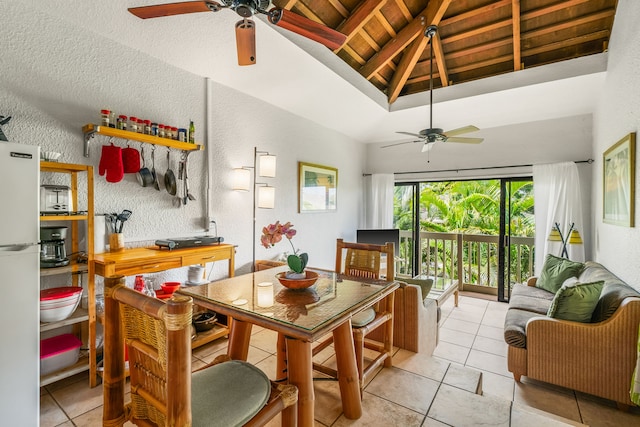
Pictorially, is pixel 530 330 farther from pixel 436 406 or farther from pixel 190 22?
pixel 190 22

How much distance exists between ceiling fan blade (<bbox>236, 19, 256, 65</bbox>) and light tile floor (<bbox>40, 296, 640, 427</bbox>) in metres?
2.18

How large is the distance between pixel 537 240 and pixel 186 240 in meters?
4.37

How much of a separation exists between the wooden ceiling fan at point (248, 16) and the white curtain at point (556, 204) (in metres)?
3.60

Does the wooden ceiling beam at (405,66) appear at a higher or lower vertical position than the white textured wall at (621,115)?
higher

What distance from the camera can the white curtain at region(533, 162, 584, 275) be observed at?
384 cm

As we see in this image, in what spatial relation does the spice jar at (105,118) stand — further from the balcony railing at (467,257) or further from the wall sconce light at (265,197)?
the balcony railing at (467,257)

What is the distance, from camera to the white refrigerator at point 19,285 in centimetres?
149

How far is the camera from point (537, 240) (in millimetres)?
4133

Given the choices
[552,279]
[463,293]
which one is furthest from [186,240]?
[463,293]

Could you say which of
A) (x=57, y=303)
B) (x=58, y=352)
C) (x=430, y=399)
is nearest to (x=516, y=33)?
(x=430, y=399)

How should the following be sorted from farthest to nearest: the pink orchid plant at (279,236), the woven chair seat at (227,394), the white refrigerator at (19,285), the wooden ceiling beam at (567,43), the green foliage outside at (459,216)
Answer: the green foliage outside at (459,216) < the wooden ceiling beam at (567,43) < the pink orchid plant at (279,236) < the white refrigerator at (19,285) < the woven chair seat at (227,394)

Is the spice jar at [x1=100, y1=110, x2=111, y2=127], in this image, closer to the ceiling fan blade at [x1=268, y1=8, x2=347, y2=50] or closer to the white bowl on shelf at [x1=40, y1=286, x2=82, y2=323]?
the white bowl on shelf at [x1=40, y1=286, x2=82, y2=323]

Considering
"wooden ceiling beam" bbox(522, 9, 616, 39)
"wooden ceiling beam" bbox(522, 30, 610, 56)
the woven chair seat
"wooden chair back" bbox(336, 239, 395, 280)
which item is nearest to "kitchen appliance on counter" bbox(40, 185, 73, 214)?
the woven chair seat

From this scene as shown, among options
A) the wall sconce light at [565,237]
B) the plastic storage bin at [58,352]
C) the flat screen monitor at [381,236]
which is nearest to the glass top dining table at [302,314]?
the plastic storage bin at [58,352]
